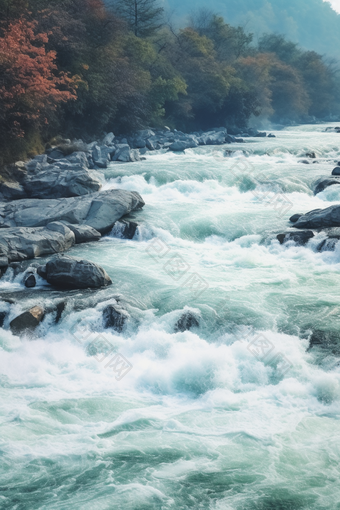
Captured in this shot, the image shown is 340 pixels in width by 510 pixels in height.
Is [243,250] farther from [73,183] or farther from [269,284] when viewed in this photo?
[73,183]

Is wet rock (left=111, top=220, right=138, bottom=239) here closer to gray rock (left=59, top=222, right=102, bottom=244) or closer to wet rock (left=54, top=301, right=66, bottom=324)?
gray rock (left=59, top=222, right=102, bottom=244)

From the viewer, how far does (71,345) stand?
8266 mm

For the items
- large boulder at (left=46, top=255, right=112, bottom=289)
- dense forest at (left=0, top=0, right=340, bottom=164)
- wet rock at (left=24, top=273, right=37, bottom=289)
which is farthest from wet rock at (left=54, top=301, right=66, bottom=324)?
dense forest at (left=0, top=0, right=340, bottom=164)

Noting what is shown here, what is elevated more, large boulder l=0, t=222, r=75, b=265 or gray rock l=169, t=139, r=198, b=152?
gray rock l=169, t=139, r=198, b=152

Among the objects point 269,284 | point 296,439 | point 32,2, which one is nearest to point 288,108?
point 32,2

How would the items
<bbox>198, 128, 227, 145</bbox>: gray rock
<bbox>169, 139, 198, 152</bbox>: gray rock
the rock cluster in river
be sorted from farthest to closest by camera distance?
<bbox>198, 128, 227, 145</bbox>: gray rock, <bbox>169, 139, 198, 152</bbox>: gray rock, the rock cluster in river

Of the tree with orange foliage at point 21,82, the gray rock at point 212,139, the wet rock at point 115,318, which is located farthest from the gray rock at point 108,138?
the wet rock at point 115,318

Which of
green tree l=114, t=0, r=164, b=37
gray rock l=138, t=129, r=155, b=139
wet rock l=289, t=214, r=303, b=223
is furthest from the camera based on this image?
green tree l=114, t=0, r=164, b=37

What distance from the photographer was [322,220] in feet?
43.2

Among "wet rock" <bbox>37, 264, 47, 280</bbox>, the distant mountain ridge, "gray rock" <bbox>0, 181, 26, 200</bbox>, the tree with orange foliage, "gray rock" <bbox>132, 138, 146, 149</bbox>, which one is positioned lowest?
"wet rock" <bbox>37, 264, 47, 280</bbox>

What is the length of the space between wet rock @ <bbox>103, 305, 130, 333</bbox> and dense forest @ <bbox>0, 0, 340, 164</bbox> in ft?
34.0

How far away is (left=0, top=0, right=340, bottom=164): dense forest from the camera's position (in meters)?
17.9

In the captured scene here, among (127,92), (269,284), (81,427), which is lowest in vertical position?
(81,427)

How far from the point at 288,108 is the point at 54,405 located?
182 feet
